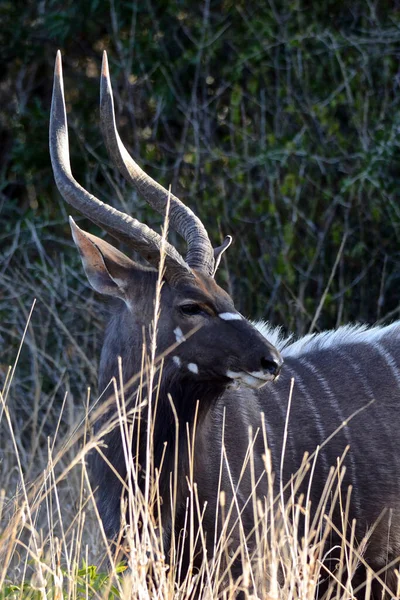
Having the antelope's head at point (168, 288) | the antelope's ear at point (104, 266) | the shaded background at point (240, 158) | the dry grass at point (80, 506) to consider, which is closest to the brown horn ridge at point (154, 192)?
the antelope's head at point (168, 288)

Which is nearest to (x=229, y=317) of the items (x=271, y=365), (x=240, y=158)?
(x=271, y=365)

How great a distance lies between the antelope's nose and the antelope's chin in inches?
0.5

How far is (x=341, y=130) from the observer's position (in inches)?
249

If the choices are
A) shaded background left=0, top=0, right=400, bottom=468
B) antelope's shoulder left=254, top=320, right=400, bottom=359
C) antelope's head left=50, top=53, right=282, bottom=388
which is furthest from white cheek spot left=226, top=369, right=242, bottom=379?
shaded background left=0, top=0, right=400, bottom=468

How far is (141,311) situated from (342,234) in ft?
8.91

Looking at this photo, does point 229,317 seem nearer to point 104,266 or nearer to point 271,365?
point 271,365

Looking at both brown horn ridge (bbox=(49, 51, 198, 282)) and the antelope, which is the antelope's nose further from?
brown horn ridge (bbox=(49, 51, 198, 282))

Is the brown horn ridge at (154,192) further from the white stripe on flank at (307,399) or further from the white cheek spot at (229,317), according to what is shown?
the white stripe on flank at (307,399)

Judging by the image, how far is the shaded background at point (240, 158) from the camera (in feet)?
19.8

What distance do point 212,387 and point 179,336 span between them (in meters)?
0.20

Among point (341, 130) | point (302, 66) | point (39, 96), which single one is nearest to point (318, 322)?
point (341, 130)

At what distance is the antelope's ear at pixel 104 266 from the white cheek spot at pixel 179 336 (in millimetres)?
258

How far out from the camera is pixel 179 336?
342 cm

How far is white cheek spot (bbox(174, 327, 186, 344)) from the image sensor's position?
3.40 metres
